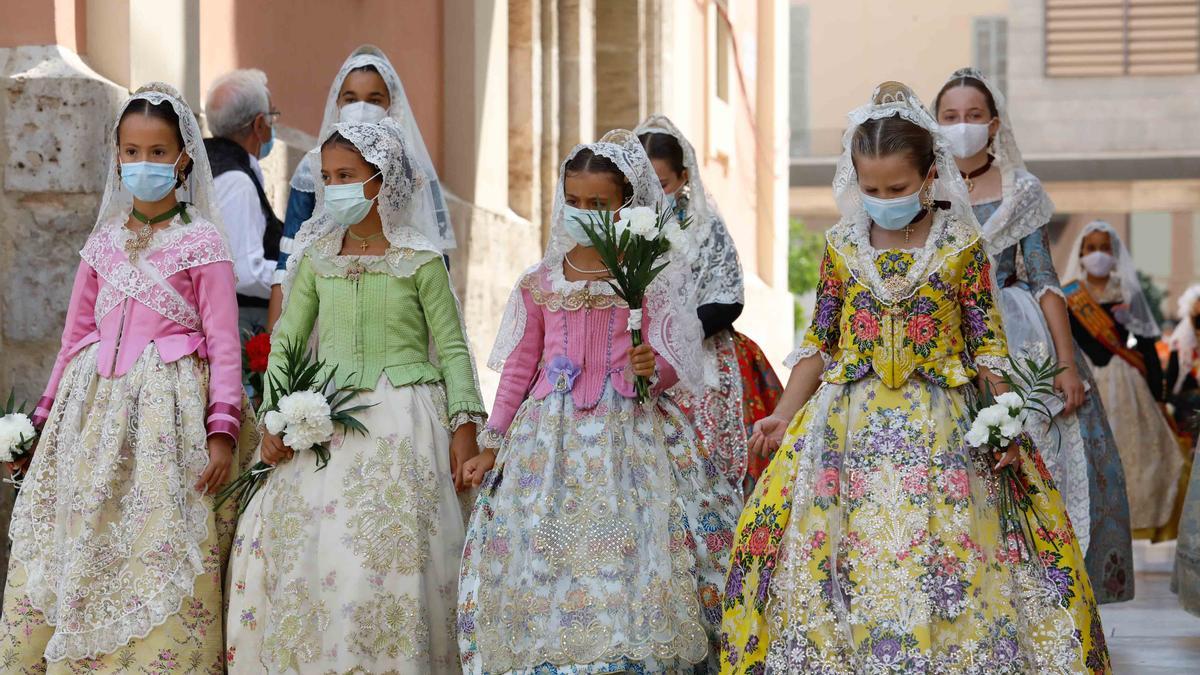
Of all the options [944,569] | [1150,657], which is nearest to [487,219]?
[1150,657]

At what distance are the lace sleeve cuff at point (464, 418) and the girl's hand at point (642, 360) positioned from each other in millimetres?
533

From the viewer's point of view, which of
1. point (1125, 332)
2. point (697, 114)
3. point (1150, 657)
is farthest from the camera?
point (697, 114)

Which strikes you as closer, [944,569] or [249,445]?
[944,569]

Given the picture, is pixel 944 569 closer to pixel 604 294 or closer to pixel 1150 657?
pixel 604 294

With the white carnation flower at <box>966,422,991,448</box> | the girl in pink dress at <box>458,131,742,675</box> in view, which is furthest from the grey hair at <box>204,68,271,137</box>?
the white carnation flower at <box>966,422,991,448</box>

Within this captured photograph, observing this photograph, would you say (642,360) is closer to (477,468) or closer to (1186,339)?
(477,468)

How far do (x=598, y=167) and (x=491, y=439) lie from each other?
915 mm

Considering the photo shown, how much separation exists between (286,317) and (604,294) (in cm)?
104

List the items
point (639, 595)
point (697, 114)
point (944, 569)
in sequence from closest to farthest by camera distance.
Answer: point (944, 569) → point (639, 595) → point (697, 114)

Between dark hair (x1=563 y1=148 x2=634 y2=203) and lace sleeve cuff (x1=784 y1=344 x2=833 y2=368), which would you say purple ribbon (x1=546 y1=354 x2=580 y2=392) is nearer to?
dark hair (x1=563 y1=148 x2=634 y2=203)

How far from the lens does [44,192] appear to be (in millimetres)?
6887

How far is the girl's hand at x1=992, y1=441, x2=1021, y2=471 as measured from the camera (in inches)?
193

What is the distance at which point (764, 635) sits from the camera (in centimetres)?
496

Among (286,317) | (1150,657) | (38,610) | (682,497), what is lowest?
(1150,657)
